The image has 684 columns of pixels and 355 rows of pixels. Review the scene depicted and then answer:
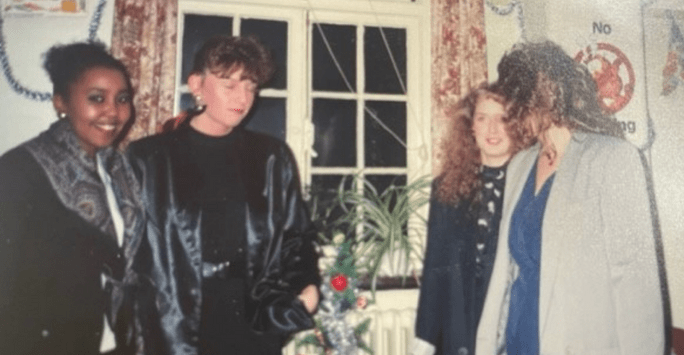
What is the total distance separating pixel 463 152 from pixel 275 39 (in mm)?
645

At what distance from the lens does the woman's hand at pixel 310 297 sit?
1.55 meters

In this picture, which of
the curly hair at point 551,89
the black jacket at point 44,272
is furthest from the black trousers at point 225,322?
the curly hair at point 551,89

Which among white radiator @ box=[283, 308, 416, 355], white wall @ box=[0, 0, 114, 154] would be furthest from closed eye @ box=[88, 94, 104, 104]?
white radiator @ box=[283, 308, 416, 355]

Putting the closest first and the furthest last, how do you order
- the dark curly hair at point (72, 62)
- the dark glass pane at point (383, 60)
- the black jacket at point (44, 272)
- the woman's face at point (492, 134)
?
the black jacket at point (44, 272) < the dark curly hair at point (72, 62) < the woman's face at point (492, 134) < the dark glass pane at point (383, 60)

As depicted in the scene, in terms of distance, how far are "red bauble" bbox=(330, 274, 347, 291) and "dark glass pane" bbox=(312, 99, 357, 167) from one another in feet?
1.08

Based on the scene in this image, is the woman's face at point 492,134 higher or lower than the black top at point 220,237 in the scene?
higher

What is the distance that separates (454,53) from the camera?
1.74 meters

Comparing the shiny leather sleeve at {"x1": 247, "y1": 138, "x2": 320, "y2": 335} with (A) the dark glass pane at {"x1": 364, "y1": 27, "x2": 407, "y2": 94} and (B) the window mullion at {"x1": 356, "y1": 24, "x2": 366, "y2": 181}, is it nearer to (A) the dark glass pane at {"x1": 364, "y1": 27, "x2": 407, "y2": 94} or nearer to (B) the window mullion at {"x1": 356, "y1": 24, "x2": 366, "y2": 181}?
(B) the window mullion at {"x1": 356, "y1": 24, "x2": 366, "y2": 181}

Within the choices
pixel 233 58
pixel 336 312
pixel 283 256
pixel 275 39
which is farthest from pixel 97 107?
pixel 336 312

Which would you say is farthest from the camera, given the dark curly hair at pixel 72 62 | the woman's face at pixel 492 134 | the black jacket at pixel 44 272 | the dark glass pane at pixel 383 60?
the dark glass pane at pixel 383 60

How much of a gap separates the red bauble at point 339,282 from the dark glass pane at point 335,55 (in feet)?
1.82

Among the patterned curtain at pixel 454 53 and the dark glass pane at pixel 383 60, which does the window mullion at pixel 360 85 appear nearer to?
the dark glass pane at pixel 383 60

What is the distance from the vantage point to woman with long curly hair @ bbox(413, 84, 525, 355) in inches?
62.7

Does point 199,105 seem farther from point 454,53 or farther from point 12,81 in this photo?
point 454,53
